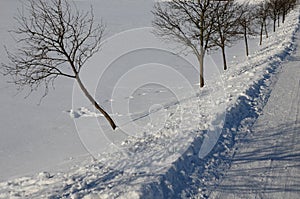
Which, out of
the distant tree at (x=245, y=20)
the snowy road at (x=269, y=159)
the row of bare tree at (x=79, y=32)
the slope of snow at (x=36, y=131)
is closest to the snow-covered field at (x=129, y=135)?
the slope of snow at (x=36, y=131)

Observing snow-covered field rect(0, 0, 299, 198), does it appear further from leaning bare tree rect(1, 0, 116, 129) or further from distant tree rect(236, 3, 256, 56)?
distant tree rect(236, 3, 256, 56)

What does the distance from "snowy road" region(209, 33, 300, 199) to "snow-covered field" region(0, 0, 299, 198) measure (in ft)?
1.08

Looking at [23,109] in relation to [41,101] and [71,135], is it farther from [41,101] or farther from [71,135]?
[71,135]

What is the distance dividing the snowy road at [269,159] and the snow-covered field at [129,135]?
1.08ft

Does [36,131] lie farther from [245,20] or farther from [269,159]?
[245,20]

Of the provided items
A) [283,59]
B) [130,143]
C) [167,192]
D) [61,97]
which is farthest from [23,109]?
[283,59]

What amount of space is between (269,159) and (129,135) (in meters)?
5.54

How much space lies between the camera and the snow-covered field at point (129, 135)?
6.35 meters

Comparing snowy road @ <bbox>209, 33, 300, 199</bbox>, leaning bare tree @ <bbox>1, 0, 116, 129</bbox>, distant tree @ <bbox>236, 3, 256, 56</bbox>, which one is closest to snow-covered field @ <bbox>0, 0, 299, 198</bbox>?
snowy road @ <bbox>209, 33, 300, 199</bbox>

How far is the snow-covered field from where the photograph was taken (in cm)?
635

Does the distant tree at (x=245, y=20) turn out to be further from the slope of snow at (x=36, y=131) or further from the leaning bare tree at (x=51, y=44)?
the slope of snow at (x=36, y=131)

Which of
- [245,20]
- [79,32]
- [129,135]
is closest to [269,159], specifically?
[129,135]

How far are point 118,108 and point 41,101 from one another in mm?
5232

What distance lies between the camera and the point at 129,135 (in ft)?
36.0
